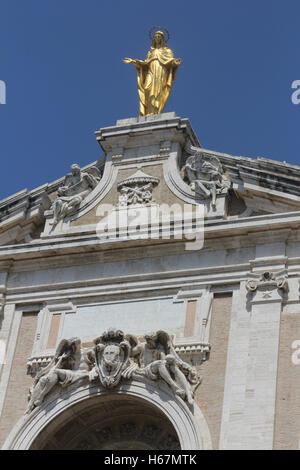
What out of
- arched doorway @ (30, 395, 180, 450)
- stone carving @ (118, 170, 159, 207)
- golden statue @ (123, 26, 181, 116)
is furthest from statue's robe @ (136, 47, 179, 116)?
arched doorway @ (30, 395, 180, 450)

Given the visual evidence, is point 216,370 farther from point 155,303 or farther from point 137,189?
point 137,189

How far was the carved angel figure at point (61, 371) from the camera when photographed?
72.4 ft

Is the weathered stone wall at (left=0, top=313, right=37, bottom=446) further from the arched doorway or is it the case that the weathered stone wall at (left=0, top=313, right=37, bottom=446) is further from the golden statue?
the golden statue

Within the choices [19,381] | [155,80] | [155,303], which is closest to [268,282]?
[155,303]

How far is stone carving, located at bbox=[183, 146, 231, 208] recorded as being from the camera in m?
23.4

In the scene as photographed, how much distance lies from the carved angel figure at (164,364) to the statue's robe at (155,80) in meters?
5.16

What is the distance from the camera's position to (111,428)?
74.7 ft

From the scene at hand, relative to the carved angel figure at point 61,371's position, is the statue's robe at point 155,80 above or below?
above

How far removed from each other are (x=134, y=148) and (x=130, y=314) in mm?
3678

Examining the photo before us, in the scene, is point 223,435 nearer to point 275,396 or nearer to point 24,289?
point 275,396

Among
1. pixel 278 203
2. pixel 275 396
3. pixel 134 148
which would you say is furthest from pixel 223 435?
pixel 134 148

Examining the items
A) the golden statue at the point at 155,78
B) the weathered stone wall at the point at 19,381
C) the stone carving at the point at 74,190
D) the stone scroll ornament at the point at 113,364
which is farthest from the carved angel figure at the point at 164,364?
the golden statue at the point at 155,78

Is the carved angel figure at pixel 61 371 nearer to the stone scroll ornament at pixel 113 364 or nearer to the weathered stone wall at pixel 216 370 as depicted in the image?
the stone scroll ornament at pixel 113 364

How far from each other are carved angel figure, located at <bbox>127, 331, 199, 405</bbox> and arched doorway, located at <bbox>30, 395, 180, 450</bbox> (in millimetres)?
581
